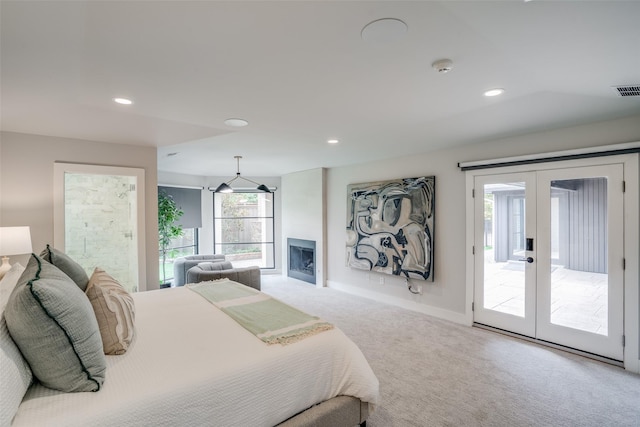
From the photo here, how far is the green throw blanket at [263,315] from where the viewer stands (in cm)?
184

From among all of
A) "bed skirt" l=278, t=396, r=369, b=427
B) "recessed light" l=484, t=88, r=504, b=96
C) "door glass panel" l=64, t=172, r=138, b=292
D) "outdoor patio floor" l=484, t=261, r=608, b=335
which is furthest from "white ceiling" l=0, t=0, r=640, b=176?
"bed skirt" l=278, t=396, r=369, b=427

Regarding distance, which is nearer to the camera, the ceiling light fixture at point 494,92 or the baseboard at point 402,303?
the ceiling light fixture at point 494,92

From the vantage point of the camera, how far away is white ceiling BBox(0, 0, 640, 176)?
50.8 inches

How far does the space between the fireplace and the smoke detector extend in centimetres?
466

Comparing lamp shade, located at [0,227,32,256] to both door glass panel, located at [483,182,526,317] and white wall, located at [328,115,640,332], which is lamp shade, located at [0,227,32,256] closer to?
white wall, located at [328,115,640,332]

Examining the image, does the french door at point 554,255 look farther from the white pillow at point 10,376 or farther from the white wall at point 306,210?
the white pillow at point 10,376

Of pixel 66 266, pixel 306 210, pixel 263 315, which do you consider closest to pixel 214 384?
pixel 263 315

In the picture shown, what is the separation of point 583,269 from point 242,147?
4.21 metres

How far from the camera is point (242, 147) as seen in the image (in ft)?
13.1

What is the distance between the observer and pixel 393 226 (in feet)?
15.1

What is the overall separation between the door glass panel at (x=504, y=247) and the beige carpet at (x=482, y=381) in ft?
1.39

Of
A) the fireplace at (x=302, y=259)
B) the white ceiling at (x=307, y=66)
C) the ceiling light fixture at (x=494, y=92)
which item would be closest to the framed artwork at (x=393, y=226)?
the fireplace at (x=302, y=259)

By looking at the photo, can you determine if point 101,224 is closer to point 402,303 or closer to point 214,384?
point 214,384

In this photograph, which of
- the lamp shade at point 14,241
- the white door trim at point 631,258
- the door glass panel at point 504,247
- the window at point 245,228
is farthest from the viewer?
the window at point 245,228
